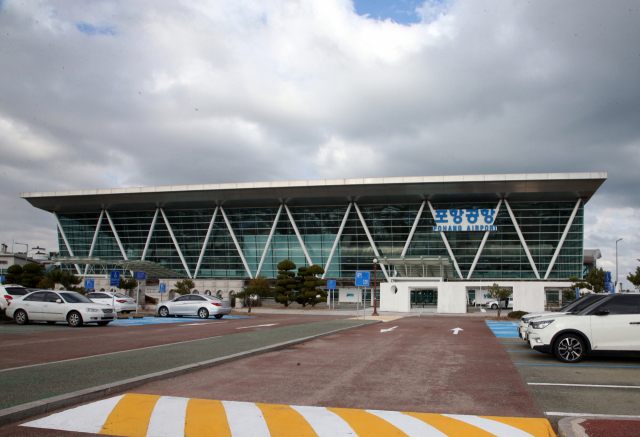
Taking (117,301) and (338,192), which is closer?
(117,301)

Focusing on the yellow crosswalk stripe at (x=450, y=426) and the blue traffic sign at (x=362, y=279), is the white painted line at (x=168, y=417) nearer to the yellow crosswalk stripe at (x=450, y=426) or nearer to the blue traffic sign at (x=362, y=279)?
the yellow crosswalk stripe at (x=450, y=426)

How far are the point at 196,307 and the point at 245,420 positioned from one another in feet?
76.8

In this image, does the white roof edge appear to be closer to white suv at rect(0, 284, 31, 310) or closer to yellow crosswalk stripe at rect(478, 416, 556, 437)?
white suv at rect(0, 284, 31, 310)

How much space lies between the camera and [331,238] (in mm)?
68938

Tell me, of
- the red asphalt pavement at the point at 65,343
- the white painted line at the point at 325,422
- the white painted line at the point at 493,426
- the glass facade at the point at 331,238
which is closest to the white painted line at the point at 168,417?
the white painted line at the point at 325,422

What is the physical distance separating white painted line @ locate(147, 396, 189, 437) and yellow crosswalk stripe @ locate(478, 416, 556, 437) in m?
3.83

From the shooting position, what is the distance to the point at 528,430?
5527 millimetres

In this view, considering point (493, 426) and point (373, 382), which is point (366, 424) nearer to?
point (493, 426)

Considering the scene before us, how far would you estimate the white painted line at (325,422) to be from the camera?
5340 millimetres

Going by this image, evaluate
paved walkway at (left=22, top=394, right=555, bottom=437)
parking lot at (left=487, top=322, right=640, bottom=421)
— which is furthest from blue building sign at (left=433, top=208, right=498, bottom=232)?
paved walkway at (left=22, top=394, right=555, bottom=437)

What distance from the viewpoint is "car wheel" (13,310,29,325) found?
1983 centimetres

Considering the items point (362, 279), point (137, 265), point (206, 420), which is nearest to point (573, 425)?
point (206, 420)

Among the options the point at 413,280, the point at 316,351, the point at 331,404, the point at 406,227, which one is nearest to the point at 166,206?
the point at 406,227

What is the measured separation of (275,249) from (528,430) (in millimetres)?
65754
